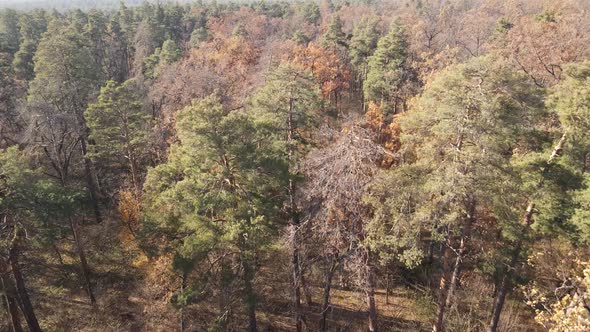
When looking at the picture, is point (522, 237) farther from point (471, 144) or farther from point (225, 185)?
point (225, 185)

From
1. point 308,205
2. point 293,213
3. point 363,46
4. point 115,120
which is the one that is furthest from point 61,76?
point 363,46

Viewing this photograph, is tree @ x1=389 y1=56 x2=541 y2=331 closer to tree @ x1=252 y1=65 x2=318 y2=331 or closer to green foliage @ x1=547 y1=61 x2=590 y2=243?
green foliage @ x1=547 y1=61 x2=590 y2=243

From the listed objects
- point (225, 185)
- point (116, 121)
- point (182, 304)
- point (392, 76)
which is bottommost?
point (182, 304)

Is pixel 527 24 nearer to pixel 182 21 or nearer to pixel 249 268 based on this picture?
pixel 249 268

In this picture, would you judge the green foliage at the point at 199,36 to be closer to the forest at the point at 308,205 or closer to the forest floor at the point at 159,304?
the forest at the point at 308,205

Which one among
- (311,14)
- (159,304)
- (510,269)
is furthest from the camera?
(311,14)

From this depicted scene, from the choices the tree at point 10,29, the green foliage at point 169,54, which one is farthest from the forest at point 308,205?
the tree at point 10,29

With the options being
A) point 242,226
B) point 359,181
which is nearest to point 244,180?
point 242,226
